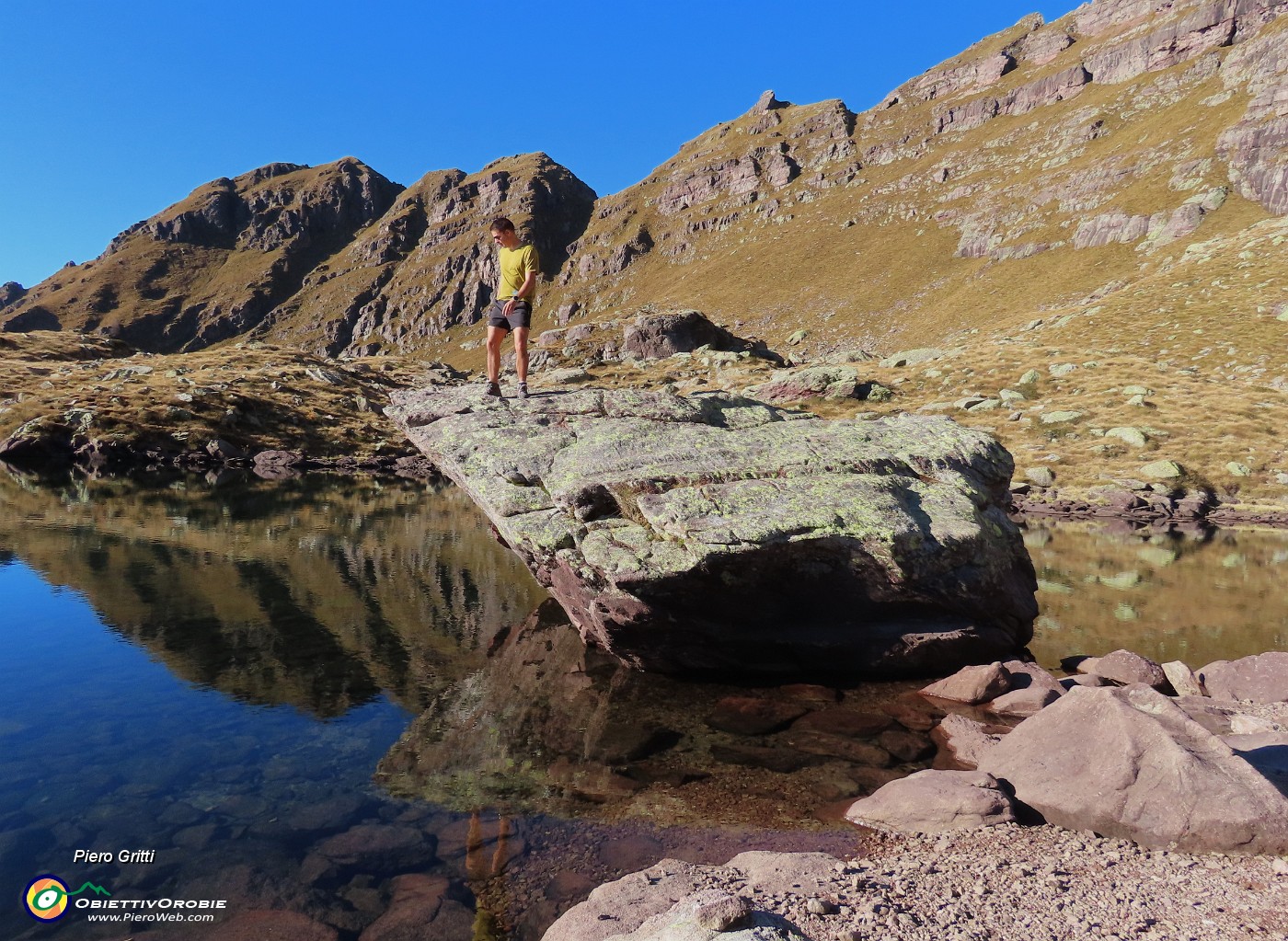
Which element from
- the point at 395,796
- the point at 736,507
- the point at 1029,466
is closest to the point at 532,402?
the point at 736,507

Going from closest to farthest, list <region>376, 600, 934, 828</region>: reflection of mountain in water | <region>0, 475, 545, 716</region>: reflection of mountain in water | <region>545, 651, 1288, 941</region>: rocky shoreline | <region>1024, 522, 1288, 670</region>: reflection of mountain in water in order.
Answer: <region>545, 651, 1288, 941</region>: rocky shoreline → <region>376, 600, 934, 828</region>: reflection of mountain in water → <region>0, 475, 545, 716</region>: reflection of mountain in water → <region>1024, 522, 1288, 670</region>: reflection of mountain in water

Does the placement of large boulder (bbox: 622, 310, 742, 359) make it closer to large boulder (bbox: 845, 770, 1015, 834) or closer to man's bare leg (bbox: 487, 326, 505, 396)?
man's bare leg (bbox: 487, 326, 505, 396)

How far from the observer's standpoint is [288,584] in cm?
2705

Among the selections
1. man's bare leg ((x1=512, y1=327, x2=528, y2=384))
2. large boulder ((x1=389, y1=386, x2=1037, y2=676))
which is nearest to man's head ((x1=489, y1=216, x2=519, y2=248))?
man's bare leg ((x1=512, y1=327, x2=528, y2=384))

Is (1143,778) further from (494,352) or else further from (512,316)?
(494,352)

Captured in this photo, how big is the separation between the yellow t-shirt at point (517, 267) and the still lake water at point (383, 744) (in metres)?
10.7

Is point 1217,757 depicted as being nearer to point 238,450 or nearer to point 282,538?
point 282,538

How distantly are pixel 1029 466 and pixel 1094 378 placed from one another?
2307 centimetres

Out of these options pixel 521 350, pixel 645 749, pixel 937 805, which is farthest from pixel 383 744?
pixel 521 350

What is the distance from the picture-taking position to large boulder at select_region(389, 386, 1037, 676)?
15.7 metres

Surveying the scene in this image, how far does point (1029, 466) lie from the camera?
2111 inches

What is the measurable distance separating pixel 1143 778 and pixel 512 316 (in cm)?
1649

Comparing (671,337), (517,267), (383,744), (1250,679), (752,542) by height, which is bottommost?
(1250,679)

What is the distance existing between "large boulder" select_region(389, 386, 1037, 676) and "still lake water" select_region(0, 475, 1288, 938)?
148 cm
